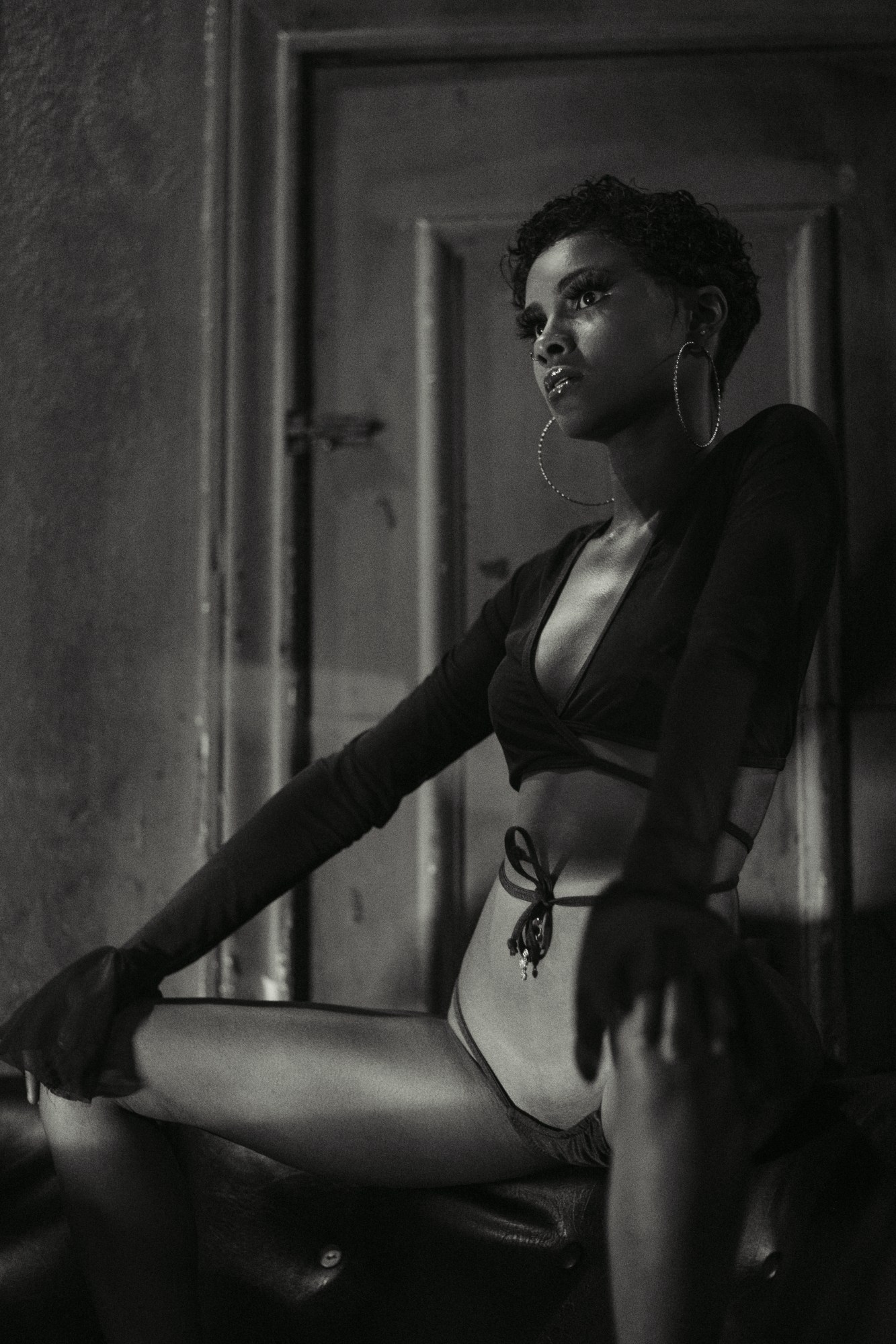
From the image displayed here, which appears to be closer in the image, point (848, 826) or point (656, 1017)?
point (656, 1017)

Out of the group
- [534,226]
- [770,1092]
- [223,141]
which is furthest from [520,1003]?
[223,141]

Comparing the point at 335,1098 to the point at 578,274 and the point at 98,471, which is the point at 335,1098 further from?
the point at 98,471

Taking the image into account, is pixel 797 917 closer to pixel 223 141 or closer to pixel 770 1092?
pixel 770 1092

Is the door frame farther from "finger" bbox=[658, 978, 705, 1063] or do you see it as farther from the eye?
"finger" bbox=[658, 978, 705, 1063]

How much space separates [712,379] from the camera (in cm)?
175

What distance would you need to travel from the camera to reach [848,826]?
2.17m

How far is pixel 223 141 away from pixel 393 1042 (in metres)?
1.72

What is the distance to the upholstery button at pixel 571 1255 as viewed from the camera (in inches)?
59.1

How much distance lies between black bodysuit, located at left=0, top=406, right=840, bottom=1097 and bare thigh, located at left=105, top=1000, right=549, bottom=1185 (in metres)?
0.10

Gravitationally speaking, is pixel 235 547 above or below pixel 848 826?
above

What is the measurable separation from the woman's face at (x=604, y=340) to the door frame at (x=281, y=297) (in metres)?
0.66

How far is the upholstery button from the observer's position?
1.50 metres

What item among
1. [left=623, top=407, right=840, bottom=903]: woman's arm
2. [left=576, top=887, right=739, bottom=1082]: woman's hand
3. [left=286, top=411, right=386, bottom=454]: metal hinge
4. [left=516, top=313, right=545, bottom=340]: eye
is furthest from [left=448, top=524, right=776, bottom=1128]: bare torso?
[left=286, top=411, right=386, bottom=454]: metal hinge

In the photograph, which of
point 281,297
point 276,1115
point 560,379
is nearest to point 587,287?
point 560,379
